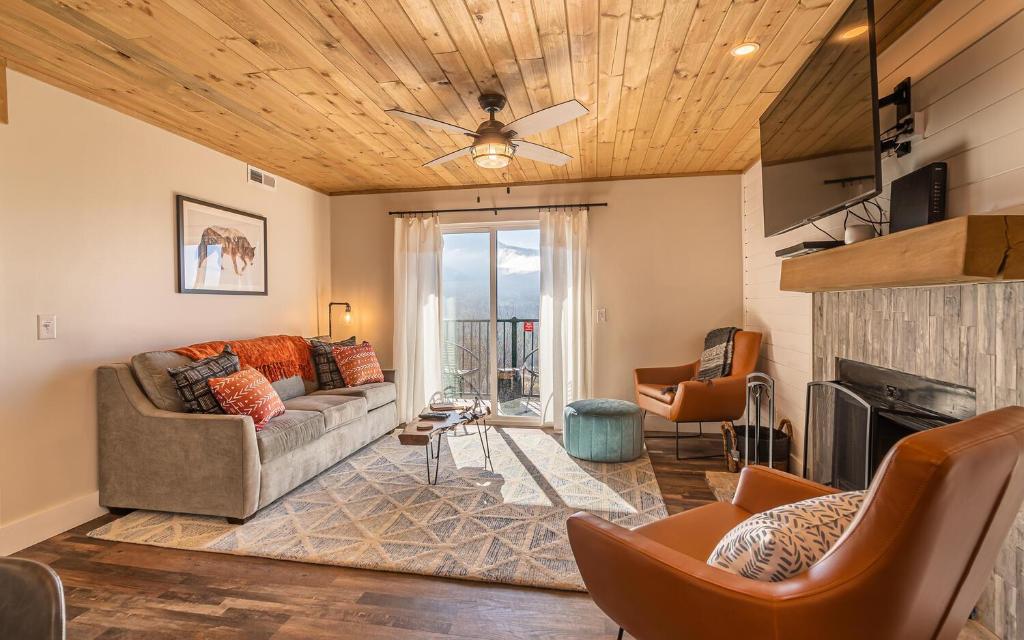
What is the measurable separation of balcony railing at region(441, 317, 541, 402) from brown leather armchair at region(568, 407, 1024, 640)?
12.3ft

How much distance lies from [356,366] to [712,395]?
3.02 metres

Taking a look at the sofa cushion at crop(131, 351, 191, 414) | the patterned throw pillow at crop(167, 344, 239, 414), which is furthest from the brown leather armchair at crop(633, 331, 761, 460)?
the sofa cushion at crop(131, 351, 191, 414)

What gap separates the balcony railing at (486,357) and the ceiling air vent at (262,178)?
2091 mm

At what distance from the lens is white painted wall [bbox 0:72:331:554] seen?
248 cm

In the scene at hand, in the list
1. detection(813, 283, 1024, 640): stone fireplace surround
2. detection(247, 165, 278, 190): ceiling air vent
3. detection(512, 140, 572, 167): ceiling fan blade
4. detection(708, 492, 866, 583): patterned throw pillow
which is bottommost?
detection(708, 492, 866, 583): patterned throw pillow

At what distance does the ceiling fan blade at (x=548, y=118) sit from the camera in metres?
2.33

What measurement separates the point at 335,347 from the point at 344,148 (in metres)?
1.74

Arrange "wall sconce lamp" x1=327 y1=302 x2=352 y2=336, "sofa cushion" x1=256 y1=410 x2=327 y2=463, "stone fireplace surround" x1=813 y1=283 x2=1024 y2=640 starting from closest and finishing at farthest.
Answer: "stone fireplace surround" x1=813 y1=283 x2=1024 y2=640, "sofa cushion" x1=256 y1=410 x2=327 y2=463, "wall sconce lamp" x1=327 y1=302 x2=352 y2=336

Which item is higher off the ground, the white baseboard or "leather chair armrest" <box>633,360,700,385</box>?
"leather chair armrest" <box>633,360,700,385</box>

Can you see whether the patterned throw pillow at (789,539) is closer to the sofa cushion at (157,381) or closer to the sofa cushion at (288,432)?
the sofa cushion at (288,432)

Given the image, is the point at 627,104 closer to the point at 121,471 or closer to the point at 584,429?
the point at 584,429

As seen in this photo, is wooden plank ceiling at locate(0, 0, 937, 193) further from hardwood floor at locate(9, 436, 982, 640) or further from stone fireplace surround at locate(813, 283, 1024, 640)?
hardwood floor at locate(9, 436, 982, 640)

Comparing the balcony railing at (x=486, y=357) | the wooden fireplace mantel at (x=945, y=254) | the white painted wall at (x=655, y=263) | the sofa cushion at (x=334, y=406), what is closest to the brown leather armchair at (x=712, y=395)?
the white painted wall at (x=655, y=263)

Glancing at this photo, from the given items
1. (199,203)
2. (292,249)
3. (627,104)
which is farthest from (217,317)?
(627,104)
